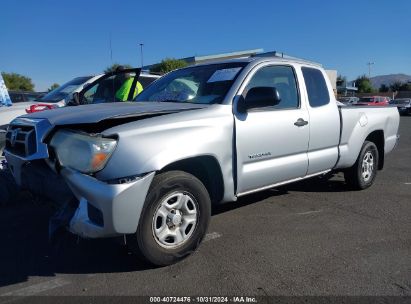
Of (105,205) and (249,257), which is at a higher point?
(105,205)

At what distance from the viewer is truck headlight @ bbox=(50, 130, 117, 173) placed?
10.8 ft

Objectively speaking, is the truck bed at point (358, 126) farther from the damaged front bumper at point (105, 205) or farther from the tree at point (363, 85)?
the tree at point (363, 85)

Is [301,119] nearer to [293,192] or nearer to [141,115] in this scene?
[293,192]

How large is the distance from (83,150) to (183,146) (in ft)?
2.72

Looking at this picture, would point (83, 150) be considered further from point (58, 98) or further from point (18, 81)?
point (18, 81)

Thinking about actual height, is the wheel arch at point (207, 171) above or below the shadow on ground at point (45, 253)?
above

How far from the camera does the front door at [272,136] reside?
432cm

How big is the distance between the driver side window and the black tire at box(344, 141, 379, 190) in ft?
5.75

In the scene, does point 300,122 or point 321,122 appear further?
point 321,122

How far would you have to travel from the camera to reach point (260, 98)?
4.30 m

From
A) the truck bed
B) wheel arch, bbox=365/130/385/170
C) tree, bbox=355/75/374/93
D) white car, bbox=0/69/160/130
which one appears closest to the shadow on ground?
white car, bbox=0/69/160/130

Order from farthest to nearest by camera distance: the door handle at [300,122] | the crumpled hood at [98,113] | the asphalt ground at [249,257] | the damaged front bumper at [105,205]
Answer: the door handle at [300,122]
the crumpled hood at [98,113]
the asphalt ground at [249,257]
the damaged front bumper at [105,205]

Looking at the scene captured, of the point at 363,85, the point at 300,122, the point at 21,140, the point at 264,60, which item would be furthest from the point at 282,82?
the point at 363,85

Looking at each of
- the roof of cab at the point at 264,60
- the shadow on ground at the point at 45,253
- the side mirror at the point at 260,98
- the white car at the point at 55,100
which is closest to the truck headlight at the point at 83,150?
the shadow on ground at the point at 45,253
